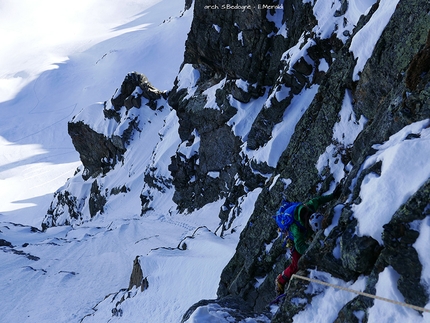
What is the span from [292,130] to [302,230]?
42.0 ft

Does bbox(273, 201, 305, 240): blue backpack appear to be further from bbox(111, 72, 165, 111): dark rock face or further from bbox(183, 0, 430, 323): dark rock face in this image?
bbox(111, 72, 165, 111): dark rock face

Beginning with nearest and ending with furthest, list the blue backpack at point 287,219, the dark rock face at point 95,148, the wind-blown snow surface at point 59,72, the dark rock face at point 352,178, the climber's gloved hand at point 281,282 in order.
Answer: the dark rock face at point 352,178 → the blue backpack at point 287,219 → the climber's gloved hand at point 281,282 → the dark rock face at point 95,148 → the wind-blown snow surface at point 59,72

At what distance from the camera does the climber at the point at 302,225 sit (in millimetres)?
6926

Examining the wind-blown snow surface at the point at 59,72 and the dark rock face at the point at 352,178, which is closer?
the dark rock face at the point at 352,178

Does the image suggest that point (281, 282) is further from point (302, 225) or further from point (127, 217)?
point (127, 217)

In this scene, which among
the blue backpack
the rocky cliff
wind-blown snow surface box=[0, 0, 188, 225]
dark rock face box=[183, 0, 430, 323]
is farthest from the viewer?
wind-blown snow surface box=[0, 0, 188, 225]

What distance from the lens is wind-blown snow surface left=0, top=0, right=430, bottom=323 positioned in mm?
5570

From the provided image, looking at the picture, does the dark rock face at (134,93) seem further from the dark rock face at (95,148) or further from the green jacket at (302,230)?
the green jacket at (302,230)

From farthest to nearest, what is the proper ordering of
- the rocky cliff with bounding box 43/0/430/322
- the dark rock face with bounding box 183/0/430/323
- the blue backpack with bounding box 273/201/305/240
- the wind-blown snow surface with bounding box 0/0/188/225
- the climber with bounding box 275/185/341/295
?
1. the wind-blown snow surface with bounding box 0/0/188/225
2. the blue backpack with bounding box 273/201/305/240
3. the climber with bounding box 275/185/341/295
4. the rocky cliff with bounding box 43/0/430/322
5. the dark rock face with bounding box 183/0/430/323

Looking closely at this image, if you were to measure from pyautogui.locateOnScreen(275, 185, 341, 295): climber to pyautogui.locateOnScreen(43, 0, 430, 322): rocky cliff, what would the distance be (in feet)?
1.73

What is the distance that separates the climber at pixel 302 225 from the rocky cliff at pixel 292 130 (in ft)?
1.73

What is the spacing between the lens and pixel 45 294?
2308 centimetres

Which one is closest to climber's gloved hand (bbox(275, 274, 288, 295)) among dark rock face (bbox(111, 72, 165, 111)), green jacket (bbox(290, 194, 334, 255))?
green jacket (bbox(290, 194, 334, 255))

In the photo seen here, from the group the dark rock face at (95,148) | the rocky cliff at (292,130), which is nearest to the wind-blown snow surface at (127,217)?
the rocky cliff at (292,130)
